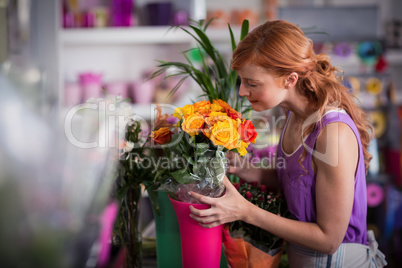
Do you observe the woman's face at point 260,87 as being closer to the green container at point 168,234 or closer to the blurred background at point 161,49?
the green container at point 168,234

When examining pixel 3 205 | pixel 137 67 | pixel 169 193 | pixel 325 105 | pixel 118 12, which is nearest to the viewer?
pixel 3 205

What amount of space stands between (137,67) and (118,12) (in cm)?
52

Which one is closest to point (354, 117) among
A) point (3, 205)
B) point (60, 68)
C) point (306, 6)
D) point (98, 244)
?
point (98, 244)

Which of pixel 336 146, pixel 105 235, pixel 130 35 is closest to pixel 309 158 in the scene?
pixel 336 146

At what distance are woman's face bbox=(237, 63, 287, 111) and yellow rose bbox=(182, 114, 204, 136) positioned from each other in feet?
0.70

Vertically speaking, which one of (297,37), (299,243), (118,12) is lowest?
(299,243)

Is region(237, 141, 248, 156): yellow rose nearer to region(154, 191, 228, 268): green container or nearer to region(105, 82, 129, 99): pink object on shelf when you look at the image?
region(154, 191, 228, 268): green container

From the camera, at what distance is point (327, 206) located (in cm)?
102

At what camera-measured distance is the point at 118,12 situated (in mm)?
3252

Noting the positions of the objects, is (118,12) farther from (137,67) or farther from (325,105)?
(325,105)

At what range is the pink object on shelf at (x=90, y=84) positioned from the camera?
324 centimetres

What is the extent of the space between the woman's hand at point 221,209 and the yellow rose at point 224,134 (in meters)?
0.12

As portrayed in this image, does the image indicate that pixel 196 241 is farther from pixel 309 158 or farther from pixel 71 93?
pixel 71 93

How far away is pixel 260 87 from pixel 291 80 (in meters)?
0.09
